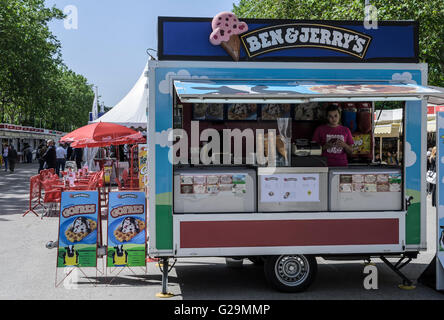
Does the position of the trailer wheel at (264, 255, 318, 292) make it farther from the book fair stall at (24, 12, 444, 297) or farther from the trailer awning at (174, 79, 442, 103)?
the trailer awning at (174, 79, 442, 103)

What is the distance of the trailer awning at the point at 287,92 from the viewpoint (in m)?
5.12

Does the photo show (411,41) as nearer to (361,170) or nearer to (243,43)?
(361,170)

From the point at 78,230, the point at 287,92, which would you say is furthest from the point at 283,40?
the point at 78,230

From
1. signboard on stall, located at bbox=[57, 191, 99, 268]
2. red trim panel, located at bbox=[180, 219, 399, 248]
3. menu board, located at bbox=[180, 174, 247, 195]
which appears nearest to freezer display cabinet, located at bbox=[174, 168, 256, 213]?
menu board, located at bbox=[180, 174, 247, 195]

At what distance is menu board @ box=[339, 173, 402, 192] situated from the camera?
5879 millimetres

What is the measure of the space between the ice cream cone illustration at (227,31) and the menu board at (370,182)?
1.90 m

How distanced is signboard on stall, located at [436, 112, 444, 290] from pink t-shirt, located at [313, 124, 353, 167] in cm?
103

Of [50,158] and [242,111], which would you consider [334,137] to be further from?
[50,158]

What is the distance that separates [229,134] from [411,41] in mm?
2514

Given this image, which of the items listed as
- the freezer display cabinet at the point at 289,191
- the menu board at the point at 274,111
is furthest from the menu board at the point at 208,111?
the freezer display cabinet at the point at 289,191

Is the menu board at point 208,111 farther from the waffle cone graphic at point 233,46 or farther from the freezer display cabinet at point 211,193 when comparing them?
the freezer display cabinet at point 211,193
